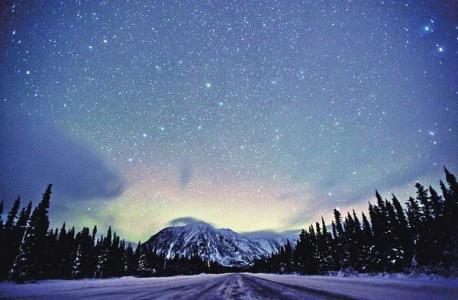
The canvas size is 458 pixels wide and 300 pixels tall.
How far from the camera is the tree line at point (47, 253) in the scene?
43875 millimetres

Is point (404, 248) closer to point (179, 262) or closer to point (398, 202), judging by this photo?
point (398, 202)

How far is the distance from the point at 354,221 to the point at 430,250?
28795 millimetres

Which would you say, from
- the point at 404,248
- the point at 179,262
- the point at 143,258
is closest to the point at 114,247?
the point at 143,258

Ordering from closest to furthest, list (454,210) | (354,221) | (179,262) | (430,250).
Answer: (430,250) < (454,210) < (354,221) < (179,262)

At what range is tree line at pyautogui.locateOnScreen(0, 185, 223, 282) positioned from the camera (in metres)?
43.9

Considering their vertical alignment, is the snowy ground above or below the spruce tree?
below

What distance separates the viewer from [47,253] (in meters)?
59.0

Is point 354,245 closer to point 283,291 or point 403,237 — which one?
point 403,237

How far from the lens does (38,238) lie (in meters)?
48.5

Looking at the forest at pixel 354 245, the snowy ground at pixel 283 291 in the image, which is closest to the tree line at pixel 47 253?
the forest at pixel 354 245

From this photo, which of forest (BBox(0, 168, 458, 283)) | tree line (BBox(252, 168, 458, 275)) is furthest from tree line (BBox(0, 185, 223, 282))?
tree line (BBox(252, 168, 458, 275))

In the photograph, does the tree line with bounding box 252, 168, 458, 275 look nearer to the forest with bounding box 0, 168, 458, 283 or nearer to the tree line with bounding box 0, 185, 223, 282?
the forest with bounding box 0, 168, 458, 283

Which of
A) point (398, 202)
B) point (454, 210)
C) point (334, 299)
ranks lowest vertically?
point (334, 299)

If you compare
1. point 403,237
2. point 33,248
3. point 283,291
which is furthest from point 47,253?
point 403,237
